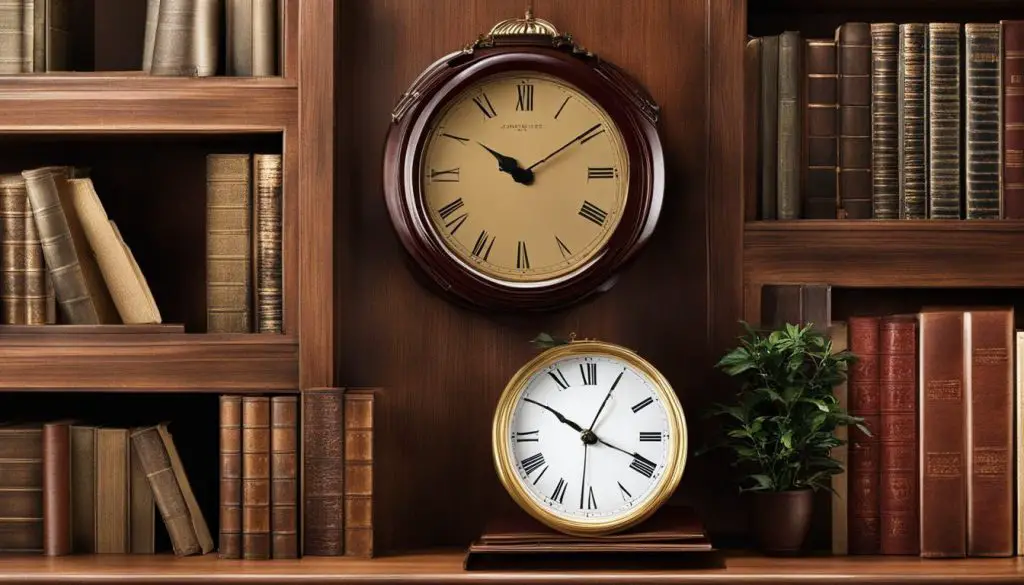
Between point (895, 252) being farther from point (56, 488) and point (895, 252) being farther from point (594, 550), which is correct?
point (56, 488)

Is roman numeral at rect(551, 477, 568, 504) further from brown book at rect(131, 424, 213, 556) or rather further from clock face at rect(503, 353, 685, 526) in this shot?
brown book at rect(131, 424, 213, 556)

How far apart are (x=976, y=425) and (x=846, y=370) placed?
0.22 m

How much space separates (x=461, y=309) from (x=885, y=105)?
2.57 ft

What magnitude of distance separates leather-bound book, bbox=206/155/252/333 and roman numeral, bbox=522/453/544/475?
0.51 metres

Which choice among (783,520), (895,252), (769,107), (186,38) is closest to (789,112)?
(769,107)

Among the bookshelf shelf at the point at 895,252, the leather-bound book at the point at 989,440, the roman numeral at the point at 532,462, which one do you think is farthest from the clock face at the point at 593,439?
the leather-bound book at the point at 989,440

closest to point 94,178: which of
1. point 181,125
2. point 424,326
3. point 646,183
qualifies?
point 181,125

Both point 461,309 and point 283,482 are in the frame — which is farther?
point 461,309

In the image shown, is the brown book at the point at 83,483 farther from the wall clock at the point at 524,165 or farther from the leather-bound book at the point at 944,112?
the leather-bound book at the point at 944,112

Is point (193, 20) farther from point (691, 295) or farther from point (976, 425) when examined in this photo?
point (976, 425)

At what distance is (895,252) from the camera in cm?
204

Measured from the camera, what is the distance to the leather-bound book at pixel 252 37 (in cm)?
200

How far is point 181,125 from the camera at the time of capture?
198 cm

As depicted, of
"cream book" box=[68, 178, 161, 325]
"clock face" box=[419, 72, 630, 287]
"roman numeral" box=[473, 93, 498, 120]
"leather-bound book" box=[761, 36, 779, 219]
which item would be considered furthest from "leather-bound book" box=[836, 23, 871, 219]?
"cream book" box=[68, 178, 161, 325]
